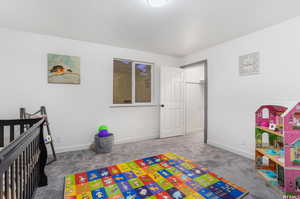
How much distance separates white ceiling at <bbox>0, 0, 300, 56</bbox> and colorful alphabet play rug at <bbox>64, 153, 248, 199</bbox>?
2310mm

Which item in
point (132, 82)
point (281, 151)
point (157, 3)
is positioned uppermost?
point (157, 3)

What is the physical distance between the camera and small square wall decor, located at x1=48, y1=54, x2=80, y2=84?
2.84 meters

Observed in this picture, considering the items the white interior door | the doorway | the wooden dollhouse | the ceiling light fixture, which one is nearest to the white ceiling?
the ceiling light fixture

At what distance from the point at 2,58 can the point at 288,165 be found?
4415 millimetres

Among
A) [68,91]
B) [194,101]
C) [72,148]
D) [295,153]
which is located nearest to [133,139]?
[72,148]

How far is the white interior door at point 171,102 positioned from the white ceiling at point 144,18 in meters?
1.15

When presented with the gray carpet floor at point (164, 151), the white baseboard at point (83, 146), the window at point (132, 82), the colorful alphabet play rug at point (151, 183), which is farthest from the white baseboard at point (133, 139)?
the colorful alphabet play rug at point (151, 183)

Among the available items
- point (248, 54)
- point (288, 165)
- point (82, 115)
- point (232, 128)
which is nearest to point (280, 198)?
point (288, 165)

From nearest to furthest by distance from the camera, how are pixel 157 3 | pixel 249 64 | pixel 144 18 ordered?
1. pixel 157 3
2. pixel 144 18
3. pixel 249 64

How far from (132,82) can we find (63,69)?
1.56m

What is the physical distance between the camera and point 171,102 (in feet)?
13.4

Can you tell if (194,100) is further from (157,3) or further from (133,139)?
(157,3)

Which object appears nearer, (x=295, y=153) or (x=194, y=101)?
(x=295, y=153)

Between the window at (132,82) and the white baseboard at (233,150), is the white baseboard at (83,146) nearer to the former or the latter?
the window at (132,82)
